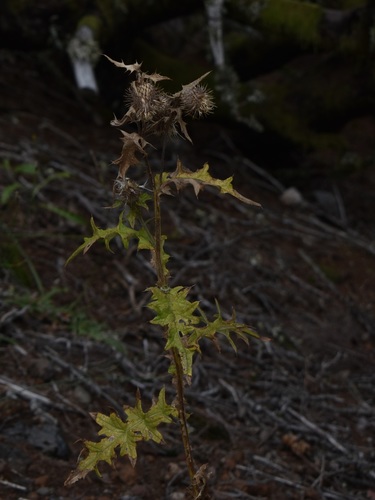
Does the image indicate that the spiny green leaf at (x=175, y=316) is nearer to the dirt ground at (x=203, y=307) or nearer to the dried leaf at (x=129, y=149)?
the dried leaf at (x=129, y=149)

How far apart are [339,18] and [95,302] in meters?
2.92

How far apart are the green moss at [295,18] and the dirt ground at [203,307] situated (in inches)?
43.1

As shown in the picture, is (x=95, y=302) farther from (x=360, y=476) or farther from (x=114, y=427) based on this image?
(x=114, y=427)

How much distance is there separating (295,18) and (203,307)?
250 cm

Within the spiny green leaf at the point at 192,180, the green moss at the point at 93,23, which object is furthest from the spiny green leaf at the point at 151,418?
the green moss at the point at 93,23

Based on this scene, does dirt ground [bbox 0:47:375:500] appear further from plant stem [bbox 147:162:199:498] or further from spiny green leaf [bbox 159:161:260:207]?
spiny green leaf [bbox 159:161:260:207]

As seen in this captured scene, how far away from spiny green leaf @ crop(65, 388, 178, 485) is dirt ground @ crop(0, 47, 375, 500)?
0.69m

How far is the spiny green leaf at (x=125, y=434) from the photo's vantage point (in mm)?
1931

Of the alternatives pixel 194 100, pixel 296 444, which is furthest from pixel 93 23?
pixel 194 100

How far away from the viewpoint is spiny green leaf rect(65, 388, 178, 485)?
1931 millimetres

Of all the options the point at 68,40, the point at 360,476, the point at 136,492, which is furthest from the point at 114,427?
the point at 68,40

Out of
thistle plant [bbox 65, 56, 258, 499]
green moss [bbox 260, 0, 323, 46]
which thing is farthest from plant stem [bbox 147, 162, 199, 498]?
green moss [bbox 260, 0, 323, 46]

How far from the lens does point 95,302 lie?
4016 mm

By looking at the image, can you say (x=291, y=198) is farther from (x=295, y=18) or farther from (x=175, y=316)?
(x=175, y=316)
